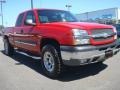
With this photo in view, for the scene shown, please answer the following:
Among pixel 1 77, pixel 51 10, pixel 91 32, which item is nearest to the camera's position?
pixel 91 32

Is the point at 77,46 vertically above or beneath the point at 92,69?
above

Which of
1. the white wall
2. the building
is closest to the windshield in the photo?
the building

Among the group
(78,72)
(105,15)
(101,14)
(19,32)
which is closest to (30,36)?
(19,32)

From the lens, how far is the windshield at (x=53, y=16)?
7.13 meters

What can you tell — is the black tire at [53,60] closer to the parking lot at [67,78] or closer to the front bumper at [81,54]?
the parking lot at [67,78]

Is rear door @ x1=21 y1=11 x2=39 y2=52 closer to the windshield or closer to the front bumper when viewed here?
the windshield

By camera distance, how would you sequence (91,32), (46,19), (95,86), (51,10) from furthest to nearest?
(51,10) < (46,19) < (91,32) < (95,86)

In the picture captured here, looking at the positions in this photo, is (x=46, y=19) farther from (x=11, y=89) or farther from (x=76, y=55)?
(x=11, y=89)

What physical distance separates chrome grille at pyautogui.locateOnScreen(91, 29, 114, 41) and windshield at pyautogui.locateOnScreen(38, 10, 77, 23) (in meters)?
1.71

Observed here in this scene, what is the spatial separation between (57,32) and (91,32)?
0.85m

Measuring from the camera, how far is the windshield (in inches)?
281

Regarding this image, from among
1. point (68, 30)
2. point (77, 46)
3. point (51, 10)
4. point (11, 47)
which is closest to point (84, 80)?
point (77, 46)

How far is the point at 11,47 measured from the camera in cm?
1047

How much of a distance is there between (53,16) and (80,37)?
217 cm
